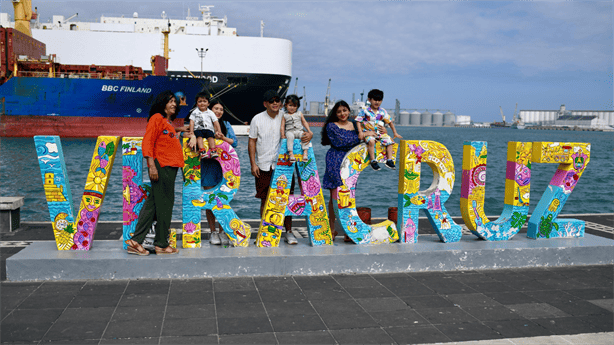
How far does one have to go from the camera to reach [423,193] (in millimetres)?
6316

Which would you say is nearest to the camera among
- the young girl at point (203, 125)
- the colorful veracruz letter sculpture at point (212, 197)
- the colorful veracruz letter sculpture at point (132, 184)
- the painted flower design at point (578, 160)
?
Result: the colorful veracruz letter sculpture at point (132, 184)

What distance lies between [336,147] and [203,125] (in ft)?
5.20

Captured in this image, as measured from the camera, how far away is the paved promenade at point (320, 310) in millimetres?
3861

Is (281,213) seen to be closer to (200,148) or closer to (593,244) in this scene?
(200,148)

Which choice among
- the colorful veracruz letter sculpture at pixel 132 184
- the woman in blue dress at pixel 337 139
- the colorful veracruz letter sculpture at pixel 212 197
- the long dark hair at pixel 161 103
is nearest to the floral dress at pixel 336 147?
the woman in blue dress at pixel 337 139

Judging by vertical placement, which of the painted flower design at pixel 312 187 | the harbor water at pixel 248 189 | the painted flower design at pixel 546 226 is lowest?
the harbor water at pixel 248 189

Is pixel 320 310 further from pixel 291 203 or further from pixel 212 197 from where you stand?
pixel 212 197

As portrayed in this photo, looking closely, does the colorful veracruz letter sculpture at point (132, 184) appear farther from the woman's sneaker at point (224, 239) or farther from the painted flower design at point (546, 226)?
the painted flower design at point (546, 226)

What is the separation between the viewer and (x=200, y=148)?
5570mm

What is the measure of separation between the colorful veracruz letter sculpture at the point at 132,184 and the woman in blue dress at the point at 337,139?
2.06 meters

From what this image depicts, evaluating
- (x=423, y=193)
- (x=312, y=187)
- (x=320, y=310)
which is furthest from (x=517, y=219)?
(x=320, y=310)

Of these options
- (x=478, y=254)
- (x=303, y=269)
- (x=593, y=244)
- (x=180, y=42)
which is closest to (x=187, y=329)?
(x=303, y=269)

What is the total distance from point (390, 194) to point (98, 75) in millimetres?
25042

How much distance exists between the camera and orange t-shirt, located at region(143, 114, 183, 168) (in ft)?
17.0
